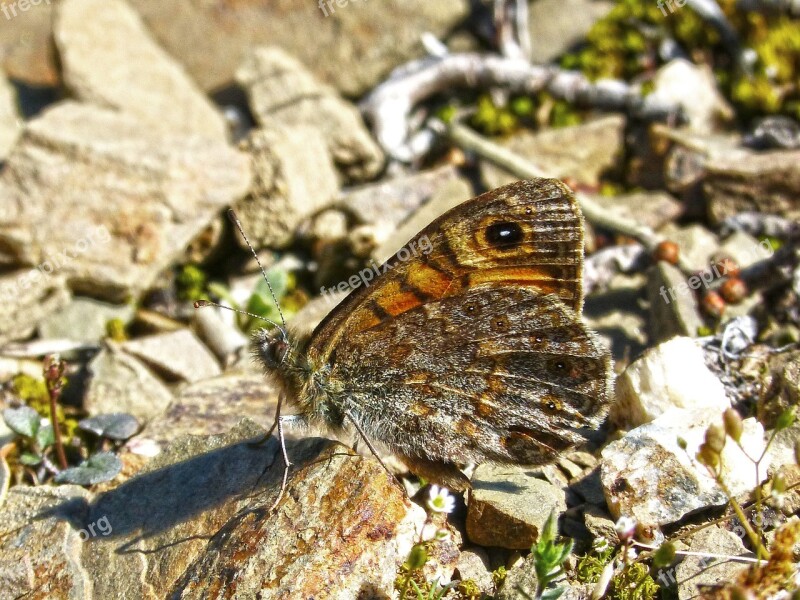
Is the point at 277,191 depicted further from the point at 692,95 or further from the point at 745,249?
the point at 692,95

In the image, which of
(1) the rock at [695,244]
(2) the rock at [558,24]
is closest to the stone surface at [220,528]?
(1) the rock at [695,244]

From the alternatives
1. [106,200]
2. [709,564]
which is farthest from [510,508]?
[106,200]

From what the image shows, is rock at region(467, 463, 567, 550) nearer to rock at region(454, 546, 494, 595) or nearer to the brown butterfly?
rock at region(454, 546, 494, 595)

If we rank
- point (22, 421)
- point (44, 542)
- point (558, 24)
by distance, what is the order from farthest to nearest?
point (558, 24) < point (22, 421) < point (44, 542)

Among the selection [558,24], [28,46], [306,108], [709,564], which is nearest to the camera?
[709,564]

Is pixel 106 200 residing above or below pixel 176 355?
above

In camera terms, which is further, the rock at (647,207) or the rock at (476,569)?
the rock at (647,207)

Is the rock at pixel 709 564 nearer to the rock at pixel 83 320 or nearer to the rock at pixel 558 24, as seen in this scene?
the rock at pixel 83 320

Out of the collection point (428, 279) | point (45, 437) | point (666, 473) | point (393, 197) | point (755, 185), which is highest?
point (428, 279)
